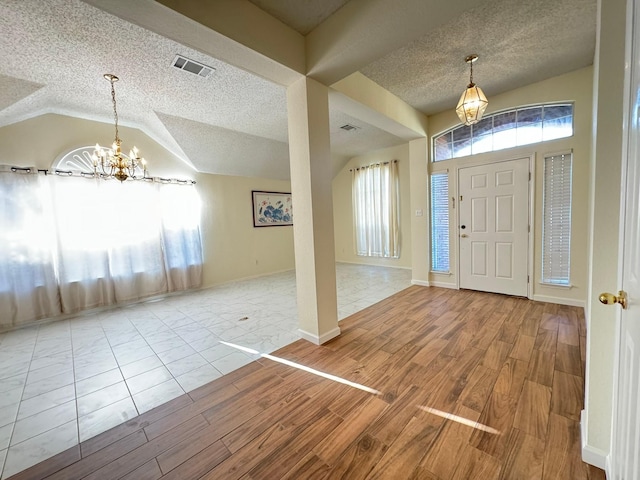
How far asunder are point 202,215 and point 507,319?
5113mm

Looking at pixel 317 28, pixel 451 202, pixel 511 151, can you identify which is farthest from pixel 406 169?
pixel 317 28

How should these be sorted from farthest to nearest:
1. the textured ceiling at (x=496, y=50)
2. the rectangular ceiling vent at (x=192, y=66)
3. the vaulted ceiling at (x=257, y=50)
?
the rectangular ceiling vent at (x=192, y=66) < the textured ceiling at (x=496, y=50) < the vaulted ceiling at (x=257, y=50)

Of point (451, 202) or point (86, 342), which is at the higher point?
point (451, 202)

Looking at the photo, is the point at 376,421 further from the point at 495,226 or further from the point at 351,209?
the point at 351,209

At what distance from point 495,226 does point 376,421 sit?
3345mm

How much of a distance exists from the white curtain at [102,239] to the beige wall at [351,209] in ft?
12.5

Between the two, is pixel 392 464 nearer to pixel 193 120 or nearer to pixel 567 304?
pixel 567 304

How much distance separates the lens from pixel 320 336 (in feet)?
8.29

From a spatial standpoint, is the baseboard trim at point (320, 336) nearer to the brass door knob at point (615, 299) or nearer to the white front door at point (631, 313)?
the white front door at point (631, 313)

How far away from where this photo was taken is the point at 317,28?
218 cm

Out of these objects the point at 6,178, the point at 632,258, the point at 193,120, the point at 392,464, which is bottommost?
the point at 392,464

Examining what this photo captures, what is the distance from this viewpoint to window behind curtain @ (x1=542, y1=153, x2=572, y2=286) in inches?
125

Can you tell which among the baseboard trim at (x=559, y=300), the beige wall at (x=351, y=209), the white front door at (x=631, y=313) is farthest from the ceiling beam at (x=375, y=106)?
the baseboard trim at (x=559, y=300)

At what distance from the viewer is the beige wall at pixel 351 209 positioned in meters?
5.80
